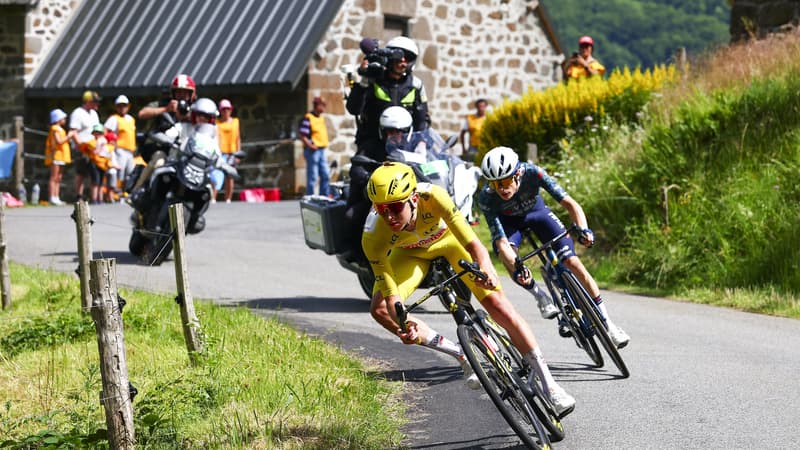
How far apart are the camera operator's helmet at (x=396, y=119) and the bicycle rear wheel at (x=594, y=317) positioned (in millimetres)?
2649

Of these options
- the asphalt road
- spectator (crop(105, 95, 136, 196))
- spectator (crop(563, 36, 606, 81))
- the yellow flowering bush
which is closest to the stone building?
spectator (crop(105, 95, 136, 196))

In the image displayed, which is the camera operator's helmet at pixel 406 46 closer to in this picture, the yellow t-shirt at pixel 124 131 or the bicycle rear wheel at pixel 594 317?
the bicycle rear wheel at pixel 594 317

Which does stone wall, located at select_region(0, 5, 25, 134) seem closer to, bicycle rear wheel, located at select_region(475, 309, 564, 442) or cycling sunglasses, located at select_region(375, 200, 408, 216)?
bicycle rear wheel, located at select_region(475, 309, 564, 442)

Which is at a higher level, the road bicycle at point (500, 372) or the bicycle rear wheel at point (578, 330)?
the road bicycle at point (500, 372)

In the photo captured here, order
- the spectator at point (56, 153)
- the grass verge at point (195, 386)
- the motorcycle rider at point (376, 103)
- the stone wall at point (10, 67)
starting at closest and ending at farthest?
the grass verge at point (195, 386) < the motorcycle rider at point (376, 103) < the spectator at point (56, 153) < the stone wall at point (10, 67)

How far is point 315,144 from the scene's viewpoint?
2453cm

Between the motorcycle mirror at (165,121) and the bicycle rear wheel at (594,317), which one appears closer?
the bicycle rear wheel at (594,317)

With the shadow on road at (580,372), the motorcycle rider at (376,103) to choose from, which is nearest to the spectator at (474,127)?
the motorcycle rider at (376,103)

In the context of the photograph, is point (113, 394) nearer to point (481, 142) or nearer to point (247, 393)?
point (247, 393)

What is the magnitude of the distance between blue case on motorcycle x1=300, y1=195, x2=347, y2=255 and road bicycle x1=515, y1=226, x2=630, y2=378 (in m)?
2.92

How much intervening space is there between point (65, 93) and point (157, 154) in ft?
45.2

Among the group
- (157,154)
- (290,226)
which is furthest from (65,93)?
(157,154)

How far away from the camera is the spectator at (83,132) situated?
23.6 m

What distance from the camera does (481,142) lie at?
69.3ft
